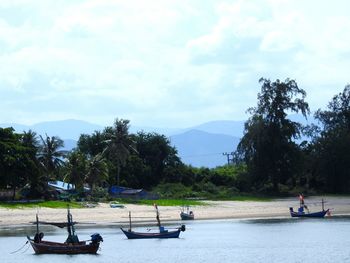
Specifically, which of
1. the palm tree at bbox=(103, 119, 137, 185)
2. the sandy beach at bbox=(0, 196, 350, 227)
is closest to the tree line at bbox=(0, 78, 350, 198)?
the palm tree at bbox=(103, 119, 137, 185)

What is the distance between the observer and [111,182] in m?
122

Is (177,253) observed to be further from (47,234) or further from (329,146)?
(329,146)

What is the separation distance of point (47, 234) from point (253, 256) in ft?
82.2

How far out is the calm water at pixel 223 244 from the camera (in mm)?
52156

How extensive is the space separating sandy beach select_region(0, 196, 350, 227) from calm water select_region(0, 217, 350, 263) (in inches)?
107

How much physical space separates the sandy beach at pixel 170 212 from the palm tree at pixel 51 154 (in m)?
13.8

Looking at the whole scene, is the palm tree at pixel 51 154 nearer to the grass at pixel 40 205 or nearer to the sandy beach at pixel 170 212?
the sandy beach at pixel 170 212

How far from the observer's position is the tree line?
336 feet

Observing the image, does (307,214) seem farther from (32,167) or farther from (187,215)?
(32,167)

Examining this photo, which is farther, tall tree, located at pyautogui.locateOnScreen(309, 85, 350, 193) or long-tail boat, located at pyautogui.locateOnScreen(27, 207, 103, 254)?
tall tree, located at pyautogui.locateOnScreen(309, 85, 350, 193)

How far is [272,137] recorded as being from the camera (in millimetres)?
113938

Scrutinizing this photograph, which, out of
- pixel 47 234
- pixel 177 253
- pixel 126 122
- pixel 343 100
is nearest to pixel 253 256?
pixel 177 253

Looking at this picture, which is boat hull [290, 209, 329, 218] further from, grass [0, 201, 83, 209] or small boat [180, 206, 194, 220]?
grass [0, 201, 83, 209]

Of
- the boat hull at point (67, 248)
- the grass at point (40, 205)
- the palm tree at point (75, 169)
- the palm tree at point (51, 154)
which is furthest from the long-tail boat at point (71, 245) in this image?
the palm tree at point (51, 154)
